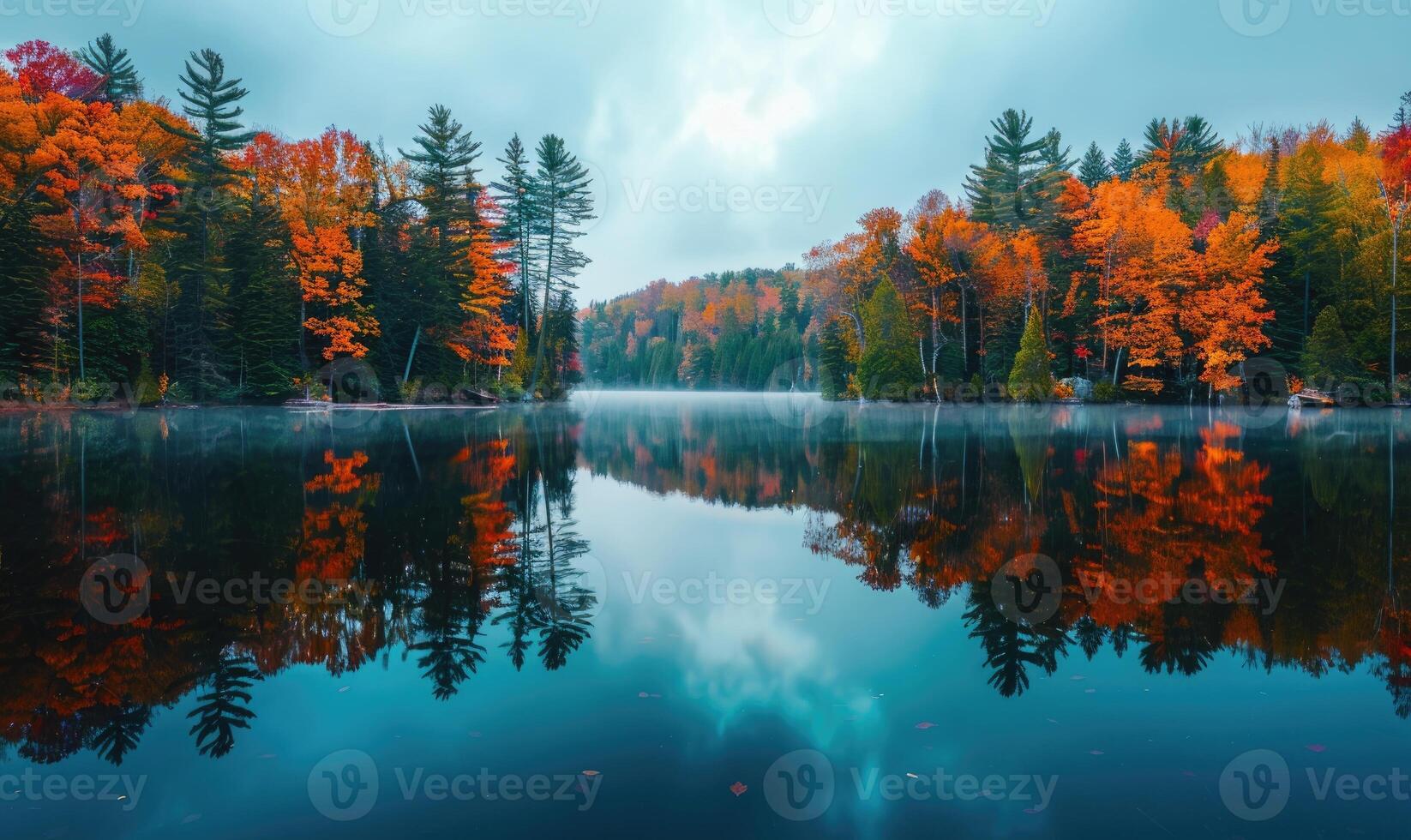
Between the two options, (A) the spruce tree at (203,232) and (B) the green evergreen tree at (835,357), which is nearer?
(A) the spruce tree at (203,232)

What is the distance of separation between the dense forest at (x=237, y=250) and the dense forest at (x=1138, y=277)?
2242 centimetres

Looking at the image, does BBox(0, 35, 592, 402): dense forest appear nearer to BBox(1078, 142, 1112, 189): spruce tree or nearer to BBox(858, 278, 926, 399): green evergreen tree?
BBox(858, 278, 926, 399): green evergreen tree

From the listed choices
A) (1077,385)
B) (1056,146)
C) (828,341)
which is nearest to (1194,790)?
(1077,385)

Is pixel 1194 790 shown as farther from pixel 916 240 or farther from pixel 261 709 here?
pixel 916 240

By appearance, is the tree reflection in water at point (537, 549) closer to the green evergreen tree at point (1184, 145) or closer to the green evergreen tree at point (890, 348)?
the green evergreen tree at point (890, 348)

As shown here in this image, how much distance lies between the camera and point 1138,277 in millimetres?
44281

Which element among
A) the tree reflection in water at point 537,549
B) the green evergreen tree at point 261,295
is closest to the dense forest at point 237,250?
the green evergreen tree at point 261,295

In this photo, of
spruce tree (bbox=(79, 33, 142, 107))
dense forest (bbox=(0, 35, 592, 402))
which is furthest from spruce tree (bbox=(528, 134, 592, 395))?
spruce tree (bbox=(79, 33, 142, 107))

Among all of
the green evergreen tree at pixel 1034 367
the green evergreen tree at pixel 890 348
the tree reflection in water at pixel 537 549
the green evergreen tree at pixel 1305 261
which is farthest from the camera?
the green evergreen tree at pixel 890 348

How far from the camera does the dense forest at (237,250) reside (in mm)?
35156

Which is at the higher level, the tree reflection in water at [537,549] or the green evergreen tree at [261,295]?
the green evergreen tree at [261,295]

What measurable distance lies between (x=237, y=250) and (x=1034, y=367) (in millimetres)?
45520

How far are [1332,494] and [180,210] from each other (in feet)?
158

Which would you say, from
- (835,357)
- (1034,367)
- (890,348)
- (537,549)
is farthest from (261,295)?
(1034,367)
